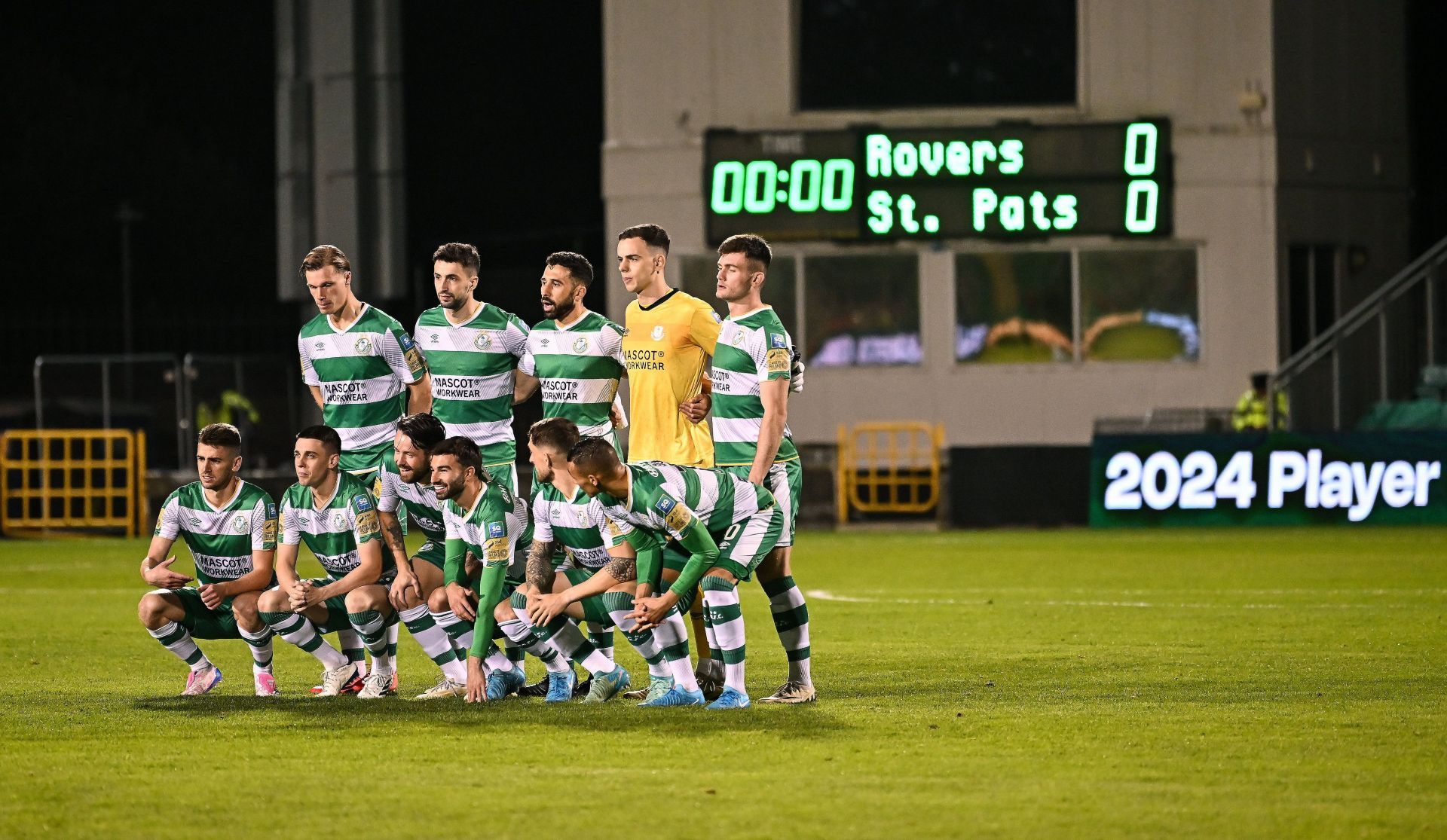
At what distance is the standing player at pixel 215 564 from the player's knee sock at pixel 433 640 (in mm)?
672

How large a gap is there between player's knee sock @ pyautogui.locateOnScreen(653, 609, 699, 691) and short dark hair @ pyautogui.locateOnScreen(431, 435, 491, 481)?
0.99 m

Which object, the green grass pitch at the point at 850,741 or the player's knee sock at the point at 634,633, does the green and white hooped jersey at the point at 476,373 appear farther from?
the green grass pitch at the point at 850,741

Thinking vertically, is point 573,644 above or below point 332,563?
below

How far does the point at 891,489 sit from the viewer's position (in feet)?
75.0

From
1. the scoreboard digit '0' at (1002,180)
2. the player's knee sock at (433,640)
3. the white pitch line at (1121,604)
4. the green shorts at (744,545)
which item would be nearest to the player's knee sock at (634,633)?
the green shorts at (744,545)

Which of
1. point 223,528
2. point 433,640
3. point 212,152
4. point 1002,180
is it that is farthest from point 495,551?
point 212,152

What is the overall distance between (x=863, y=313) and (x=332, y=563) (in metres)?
16.4

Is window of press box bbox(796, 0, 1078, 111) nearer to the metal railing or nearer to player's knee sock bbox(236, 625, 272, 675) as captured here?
the metal railing

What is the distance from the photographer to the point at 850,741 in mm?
7441

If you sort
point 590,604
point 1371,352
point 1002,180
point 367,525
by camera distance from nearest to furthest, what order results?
point 590,604 → point 367,525 → point 1002,180 → point 1371,352

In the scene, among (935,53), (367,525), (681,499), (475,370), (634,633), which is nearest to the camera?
(681,499)

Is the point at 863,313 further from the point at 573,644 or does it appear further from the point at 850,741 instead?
the point at 850,741

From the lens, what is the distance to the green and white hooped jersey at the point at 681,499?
787 cm

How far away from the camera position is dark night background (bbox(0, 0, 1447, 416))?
4003 cm
